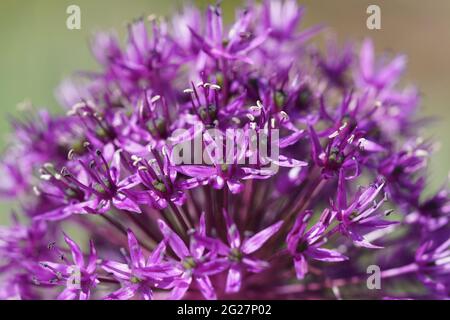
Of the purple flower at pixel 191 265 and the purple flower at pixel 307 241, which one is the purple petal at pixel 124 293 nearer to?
the purple flower at pixel 191 265

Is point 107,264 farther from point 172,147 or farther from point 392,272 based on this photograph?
point 392,272

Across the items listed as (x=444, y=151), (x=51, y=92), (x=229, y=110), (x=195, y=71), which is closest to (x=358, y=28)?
(x=444, y=151)

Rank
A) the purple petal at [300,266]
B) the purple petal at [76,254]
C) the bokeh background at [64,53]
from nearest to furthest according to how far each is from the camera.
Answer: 1. the purple petal at [300,266]
2. the purple petal at [76,254]
3. the bokeh background at [64,53]

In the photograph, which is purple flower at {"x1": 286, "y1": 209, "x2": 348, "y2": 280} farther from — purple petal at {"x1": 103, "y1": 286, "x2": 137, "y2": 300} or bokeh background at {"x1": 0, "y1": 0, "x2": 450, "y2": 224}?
bokeh background at {"x1": 0, "y1": 0, "x2": 450, "y2": 224}

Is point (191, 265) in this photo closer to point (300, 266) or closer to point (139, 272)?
point (139, 272)

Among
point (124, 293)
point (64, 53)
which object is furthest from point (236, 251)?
point (64, 53)

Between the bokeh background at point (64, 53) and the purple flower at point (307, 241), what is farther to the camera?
the bokeh background at point (64, 53)

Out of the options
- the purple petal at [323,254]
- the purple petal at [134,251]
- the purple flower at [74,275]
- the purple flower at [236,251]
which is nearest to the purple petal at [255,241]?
the purple flower at [236,251]

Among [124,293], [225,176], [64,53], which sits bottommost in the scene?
[124,293]
